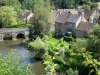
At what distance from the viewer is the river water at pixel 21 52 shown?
133ft

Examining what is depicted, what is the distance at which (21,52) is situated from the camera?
163 ft

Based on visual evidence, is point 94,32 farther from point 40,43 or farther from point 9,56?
point 9,56

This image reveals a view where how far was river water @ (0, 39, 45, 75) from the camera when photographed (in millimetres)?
40525

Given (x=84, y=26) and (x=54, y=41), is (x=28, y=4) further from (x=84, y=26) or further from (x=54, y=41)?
(x=84, y=26)

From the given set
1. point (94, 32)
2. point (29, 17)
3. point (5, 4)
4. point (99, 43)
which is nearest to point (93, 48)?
point (99, 43)

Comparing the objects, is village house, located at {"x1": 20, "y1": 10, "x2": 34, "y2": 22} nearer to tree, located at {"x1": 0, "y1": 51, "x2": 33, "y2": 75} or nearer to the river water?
the river water

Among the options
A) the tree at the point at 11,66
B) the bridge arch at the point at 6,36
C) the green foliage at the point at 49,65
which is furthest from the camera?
the bridge arch at the point at 6,36

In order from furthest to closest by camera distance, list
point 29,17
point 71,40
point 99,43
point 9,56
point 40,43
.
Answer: point 29,17 → point 71,40 → point 40,43 → point 99,43 → point 9,56

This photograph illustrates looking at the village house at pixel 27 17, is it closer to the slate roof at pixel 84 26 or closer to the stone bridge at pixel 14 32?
the stone bridge at pixel 14 32

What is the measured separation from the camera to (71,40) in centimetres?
5372

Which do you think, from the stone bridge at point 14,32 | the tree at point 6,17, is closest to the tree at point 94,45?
the stone bridge at point 14,32

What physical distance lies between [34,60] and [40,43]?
3.18 m

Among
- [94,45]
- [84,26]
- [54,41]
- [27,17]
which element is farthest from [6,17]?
[94,45]

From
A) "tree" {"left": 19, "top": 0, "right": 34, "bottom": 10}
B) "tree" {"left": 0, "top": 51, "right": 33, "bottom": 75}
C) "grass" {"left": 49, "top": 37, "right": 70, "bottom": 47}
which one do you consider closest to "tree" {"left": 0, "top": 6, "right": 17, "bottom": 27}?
"grass" {"left": 49, "top": 37, "right": 70, "bottom": 47}
